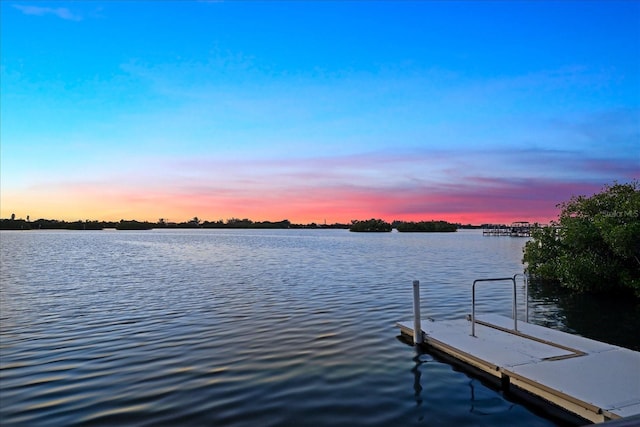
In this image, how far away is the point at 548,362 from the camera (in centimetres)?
924

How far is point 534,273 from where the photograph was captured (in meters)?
26.5

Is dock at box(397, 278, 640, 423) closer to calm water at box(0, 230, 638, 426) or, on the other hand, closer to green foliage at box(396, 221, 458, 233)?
calm water at box(0, 230, 638, 426)

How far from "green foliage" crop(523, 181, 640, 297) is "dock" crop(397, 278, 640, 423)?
942cm

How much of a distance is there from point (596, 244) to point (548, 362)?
14.8 metres

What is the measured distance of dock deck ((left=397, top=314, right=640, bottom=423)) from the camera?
23.9 feet

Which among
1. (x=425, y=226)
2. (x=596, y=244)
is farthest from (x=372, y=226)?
(x=596, y=244)

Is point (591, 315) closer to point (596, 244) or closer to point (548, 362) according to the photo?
point (596, 244)

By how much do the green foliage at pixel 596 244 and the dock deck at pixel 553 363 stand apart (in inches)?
374

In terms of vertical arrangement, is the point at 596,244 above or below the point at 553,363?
above

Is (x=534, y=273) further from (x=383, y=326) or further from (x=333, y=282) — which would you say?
(x=383, y=326)

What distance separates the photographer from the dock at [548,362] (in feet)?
23.9

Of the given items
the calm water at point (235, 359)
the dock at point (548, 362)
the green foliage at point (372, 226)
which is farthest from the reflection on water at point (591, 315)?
the green foliage at point (372, 226)

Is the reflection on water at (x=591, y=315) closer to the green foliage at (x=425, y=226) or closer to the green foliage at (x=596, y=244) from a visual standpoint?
the green foliage at (x=596, y=244)

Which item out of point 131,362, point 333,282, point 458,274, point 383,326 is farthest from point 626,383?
point 458,274
